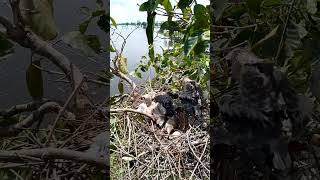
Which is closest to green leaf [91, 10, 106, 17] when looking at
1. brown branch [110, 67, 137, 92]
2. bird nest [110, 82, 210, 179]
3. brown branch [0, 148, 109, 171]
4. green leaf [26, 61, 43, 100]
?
green leaf [26, 61, 43, 100]

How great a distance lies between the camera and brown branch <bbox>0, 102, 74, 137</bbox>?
769 millimetres

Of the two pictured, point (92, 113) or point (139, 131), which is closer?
point (92, 113)

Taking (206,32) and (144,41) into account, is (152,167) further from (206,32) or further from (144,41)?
(206,32)

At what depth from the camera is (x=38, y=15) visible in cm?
72

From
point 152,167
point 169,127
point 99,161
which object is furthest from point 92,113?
point 169,127

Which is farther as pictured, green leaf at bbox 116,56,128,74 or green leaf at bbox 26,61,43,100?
green leaf at bbox 116,56,128,74

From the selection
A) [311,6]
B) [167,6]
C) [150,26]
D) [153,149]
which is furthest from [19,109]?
[153,149]

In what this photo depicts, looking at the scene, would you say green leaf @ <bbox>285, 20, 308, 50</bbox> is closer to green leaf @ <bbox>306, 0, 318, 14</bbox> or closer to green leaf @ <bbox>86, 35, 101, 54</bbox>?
green leaf @ <bbox>306, 0, 318, 14</bbox>

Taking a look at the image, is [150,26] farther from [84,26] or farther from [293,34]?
[293,34]

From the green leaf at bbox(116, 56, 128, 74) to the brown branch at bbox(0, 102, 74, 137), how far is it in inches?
31.2

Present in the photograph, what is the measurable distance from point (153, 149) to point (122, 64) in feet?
1.11

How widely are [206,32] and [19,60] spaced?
0.33 meters

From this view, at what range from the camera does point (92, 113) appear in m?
0.80

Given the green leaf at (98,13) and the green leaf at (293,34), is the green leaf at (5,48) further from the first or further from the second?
the green leaf at (293,34)
